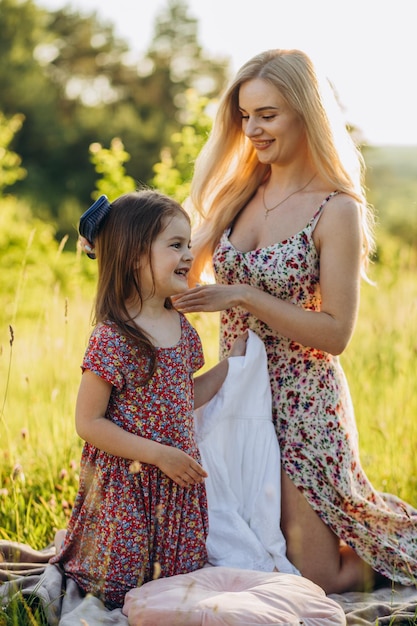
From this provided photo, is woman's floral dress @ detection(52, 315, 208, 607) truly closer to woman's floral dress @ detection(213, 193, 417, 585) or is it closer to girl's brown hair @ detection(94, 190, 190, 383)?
girl's brown hair @ detection(94, 190, 190, 383)

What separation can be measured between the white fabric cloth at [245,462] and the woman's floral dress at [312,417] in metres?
0.09

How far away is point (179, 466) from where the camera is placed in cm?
278

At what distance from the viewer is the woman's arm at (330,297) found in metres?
3.19

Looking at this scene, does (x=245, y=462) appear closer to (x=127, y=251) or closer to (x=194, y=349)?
(x=194, y=349)

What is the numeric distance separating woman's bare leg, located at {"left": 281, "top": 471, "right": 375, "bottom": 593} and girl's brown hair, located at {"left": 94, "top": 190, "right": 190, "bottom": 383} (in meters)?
0.89

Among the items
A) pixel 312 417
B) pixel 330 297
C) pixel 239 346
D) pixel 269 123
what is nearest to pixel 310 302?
pixel 330 297

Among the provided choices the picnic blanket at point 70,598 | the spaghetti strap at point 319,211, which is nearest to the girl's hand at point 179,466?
the picnic blanket at point 70,598

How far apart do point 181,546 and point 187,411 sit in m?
0.46

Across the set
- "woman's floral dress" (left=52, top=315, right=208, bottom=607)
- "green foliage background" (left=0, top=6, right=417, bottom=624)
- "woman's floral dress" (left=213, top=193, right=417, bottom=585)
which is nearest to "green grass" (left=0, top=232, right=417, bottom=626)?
"green foliage background" (left=0, top=6, right=417, bottom=624)

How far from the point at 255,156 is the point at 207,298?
2.90 ft

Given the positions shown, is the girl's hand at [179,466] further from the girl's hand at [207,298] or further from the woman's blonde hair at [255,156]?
the woman's blonde hair at [255,156]

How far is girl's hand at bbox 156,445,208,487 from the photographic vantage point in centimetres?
276

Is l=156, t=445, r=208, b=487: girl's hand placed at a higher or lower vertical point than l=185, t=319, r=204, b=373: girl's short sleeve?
lower

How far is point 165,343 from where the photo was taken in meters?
2.90
